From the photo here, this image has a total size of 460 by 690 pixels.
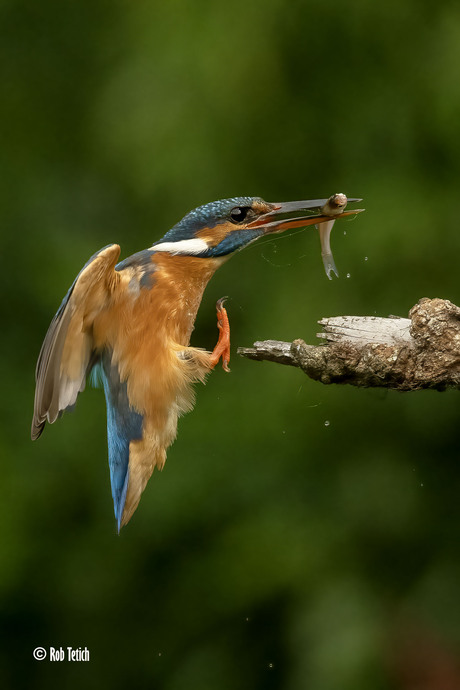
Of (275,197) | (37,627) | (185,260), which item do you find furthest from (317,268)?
(37,627)

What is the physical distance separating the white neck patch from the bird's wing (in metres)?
0.18

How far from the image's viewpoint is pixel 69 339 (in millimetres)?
2312

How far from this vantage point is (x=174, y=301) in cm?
243

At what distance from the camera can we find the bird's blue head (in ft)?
8.13

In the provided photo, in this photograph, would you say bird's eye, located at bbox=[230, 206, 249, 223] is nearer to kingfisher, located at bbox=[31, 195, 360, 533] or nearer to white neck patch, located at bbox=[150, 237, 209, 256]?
kingfisher, located at bbox=[31, 195, 360, 533]

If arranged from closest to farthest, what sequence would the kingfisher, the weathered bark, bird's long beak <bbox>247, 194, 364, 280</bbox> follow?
the weathered bark
the kingfisher
bird's long beak <bbox>247, 194, 364, 280</bbox>

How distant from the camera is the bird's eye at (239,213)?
250cm

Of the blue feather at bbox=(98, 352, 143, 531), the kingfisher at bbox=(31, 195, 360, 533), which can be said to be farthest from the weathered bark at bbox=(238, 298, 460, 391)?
the blue feather at bbox=(98, 352, 143, 531)

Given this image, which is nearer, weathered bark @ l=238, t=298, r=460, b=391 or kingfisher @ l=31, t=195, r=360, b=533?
weathered bark @ l=238, t=298, r=460, b=391

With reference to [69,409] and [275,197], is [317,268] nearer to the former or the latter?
[275,197]

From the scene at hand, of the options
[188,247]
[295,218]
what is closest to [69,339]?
[188,247]

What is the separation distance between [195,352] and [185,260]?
0.23 meters

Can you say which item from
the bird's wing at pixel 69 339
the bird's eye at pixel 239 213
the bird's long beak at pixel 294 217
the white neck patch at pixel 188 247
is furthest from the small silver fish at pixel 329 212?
the bird's wing at pixel 69 339

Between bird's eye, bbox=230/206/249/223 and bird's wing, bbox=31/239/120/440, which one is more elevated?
bird's eye, bbox=230/206/249/223
